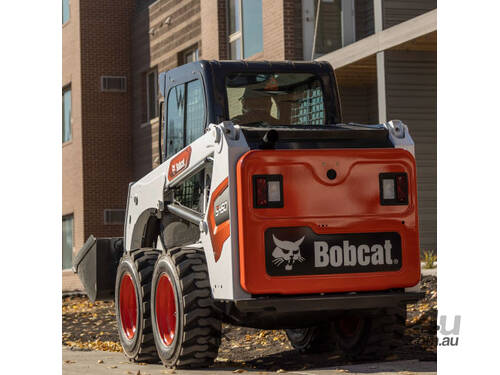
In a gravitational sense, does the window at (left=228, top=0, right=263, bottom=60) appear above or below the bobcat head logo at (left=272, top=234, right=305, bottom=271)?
above

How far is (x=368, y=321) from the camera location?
10.8 meters

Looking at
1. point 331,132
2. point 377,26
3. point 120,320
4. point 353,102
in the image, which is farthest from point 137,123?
point 331,132

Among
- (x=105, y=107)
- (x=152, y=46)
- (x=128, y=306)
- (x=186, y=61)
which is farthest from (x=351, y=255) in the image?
(x=105, y=107)

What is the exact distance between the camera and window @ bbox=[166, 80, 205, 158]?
35.8 ft

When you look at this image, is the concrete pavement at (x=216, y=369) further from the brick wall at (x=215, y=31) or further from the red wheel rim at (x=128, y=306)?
the brick wall at (x=215, y=31)

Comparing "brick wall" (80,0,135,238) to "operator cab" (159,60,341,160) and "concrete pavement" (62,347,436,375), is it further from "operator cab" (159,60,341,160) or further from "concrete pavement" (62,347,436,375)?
"concrete pavement" (62,347,436,375)

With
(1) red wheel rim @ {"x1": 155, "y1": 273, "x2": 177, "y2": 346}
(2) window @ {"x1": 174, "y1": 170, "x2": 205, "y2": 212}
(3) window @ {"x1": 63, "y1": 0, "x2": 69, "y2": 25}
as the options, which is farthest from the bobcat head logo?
(3) window @ {"x1": 63, "y1": 0, "x2": 69, "y2": 25}

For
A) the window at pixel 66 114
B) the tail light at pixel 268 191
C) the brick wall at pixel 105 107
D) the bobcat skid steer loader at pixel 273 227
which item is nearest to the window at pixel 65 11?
the brick wall at pixel 105 107

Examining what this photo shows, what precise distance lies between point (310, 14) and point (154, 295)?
12901 mm

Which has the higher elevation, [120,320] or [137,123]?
[137,123]

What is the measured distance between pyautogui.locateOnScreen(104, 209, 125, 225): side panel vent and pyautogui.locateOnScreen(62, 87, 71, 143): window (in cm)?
340

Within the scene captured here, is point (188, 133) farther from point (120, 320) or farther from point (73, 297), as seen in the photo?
point (73, 297)

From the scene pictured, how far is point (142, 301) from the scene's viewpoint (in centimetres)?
1065

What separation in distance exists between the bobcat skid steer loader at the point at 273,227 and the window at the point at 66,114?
23.1m
